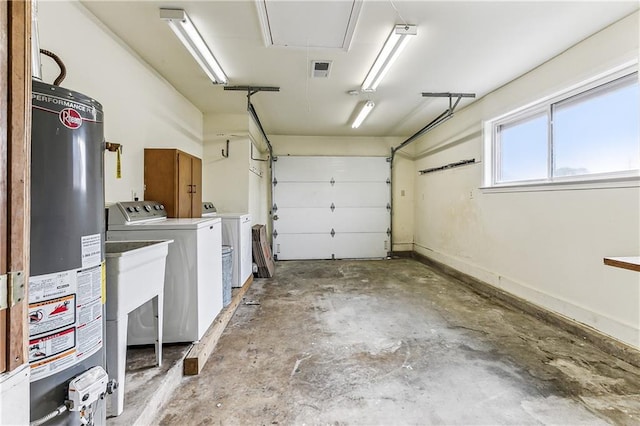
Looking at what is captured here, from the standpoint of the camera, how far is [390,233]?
6.20m

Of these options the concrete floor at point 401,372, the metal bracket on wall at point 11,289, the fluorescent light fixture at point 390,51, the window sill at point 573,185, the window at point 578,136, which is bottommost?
the concrete floor at point 401,372

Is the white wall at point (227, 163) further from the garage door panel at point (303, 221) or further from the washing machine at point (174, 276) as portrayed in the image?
the washing machine at point (174, 276)

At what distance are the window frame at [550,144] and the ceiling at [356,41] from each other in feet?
1.29

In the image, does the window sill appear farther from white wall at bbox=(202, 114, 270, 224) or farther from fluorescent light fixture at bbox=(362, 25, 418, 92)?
white wall at bbox=(202, 114, 270, 224)

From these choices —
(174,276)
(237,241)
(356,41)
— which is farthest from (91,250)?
(356,41)

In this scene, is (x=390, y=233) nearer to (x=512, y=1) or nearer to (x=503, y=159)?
(x=503, y=159)

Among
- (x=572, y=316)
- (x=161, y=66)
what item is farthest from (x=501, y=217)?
(x=161, y=66)

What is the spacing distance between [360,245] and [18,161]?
5.69 metres

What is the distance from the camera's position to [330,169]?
6.05 m

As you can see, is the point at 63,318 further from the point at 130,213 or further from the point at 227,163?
the point at 227,163

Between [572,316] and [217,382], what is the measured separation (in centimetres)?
312

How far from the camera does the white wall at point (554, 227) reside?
2.21 meters

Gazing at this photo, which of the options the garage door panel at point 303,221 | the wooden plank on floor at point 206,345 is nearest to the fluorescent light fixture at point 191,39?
the wooden plank on floor at point 206,345

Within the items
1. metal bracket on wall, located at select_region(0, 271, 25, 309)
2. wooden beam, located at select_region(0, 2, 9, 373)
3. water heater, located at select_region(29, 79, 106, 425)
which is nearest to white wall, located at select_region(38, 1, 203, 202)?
water heater, located at select_region(29, 79, 106, 425)
